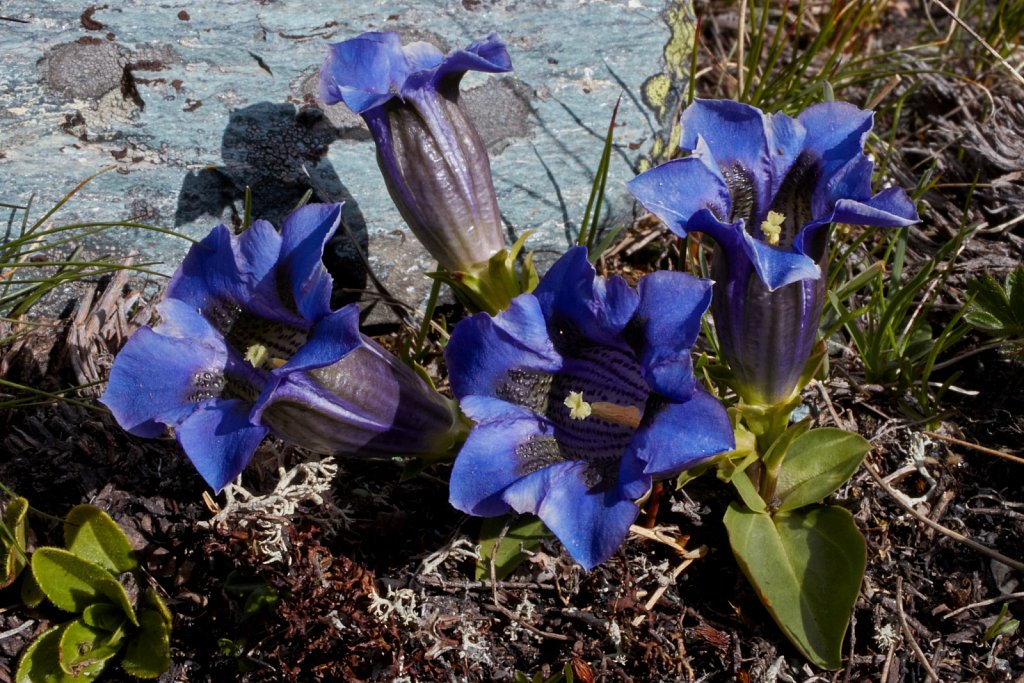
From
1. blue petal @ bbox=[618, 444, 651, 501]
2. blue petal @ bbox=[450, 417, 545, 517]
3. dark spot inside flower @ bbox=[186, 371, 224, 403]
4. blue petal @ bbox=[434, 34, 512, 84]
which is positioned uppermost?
blue petal @ bbox=[434, 34, 512, 84]

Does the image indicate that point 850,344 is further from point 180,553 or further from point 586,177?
point 180,553

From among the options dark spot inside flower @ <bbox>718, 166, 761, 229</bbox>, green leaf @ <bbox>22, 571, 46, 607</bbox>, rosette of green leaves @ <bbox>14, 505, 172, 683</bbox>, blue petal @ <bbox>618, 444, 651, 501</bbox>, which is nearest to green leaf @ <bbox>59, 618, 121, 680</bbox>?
rosette of green leaves @ <bbox>14, 505, 172, 683</bbox>

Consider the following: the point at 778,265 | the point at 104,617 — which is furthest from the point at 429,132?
the point at 104,617

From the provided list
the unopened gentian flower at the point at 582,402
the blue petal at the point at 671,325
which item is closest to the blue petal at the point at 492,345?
the unopened gentian flower at the point at 582,402

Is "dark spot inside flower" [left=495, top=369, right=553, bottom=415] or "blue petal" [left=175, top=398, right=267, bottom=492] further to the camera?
"dark spot inside flower" [left=495, top=369, right=553, bottom=415]

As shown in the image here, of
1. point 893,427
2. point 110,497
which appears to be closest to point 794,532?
point 893,427

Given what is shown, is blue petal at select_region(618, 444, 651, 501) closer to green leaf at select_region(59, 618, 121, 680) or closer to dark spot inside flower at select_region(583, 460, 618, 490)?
dark spot inside flower at select_region(583, 460, 618, 490)
